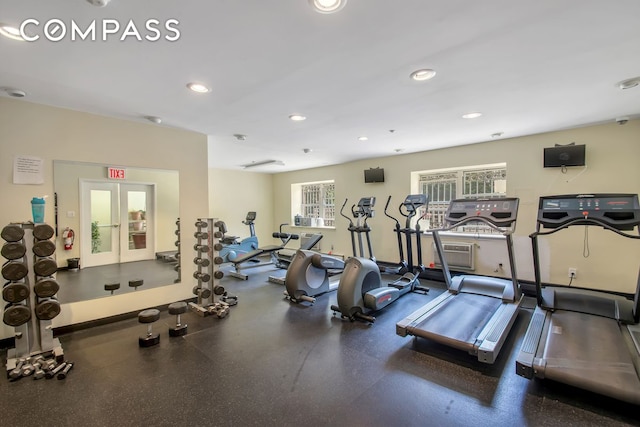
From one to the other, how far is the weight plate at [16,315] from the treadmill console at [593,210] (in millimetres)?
4952

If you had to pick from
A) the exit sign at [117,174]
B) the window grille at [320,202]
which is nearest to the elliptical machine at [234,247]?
the window grille at [320,202]

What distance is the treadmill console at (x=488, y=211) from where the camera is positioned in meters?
3.21

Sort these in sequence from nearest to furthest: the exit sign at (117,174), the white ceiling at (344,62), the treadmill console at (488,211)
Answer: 1. the white ceiling at (344,62)
2. the treadmill console at (488,211)
3. the exit sign at (117,174)

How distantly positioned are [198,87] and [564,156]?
4.73m

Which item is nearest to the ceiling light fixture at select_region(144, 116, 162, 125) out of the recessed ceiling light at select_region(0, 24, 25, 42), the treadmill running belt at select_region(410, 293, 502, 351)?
the recessed ceiling light at select_region(0, 24, 25, 42)

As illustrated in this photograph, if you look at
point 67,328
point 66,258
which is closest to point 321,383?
point 67,328

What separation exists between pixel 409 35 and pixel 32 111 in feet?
11.9

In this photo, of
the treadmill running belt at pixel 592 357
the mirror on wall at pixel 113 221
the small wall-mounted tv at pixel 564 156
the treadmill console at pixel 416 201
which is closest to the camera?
the treadmill running belt at pixel 592 357

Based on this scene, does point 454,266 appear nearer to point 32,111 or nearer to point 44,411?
point 44,411

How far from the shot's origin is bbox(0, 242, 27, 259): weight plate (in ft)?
7.75

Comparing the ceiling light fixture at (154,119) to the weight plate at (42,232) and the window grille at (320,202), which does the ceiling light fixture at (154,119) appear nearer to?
the weight plate at (42,232)

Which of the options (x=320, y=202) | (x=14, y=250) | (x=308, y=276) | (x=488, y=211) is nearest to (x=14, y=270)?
(x=14, y=250)

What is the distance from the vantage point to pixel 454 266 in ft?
16.6

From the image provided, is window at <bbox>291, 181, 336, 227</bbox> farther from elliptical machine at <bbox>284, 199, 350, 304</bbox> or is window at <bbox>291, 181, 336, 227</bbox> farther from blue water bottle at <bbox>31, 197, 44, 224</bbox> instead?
blue water bottle at <bbox>31, 197, 44, 224</bbox>
